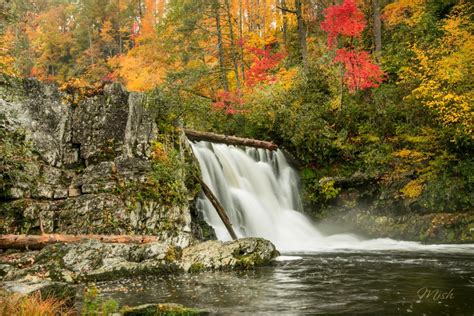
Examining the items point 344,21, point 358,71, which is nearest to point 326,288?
point 358,71

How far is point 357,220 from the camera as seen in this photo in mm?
17484

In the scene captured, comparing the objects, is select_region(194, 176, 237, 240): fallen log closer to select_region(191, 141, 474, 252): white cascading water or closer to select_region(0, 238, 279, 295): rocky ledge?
select_region(191, 141, 474, 252): white cascading water

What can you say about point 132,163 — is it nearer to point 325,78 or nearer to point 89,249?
point 89,249

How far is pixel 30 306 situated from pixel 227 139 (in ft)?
45.8

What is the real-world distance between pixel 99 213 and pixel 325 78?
1353 centimetres

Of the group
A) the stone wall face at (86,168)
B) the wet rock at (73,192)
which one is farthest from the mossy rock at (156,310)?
the wet rock at (73,192)

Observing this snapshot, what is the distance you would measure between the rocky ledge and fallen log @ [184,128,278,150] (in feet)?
21.2

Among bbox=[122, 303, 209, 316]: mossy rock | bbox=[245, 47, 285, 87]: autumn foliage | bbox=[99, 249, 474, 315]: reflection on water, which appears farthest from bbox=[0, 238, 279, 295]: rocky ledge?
bbox=[245, 47, 285, 87]: autumn foliage

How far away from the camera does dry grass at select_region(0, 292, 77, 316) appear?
15.1ft

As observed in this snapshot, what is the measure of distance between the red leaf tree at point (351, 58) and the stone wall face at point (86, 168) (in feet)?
33.6

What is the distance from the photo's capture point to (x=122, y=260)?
32.8 ft

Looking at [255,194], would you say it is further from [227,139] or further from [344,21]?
[344,21]

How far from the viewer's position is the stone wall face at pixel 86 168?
1133 cm

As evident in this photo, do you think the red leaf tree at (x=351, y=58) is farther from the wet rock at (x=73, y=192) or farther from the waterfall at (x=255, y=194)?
the wet rock at (x=73, y=192)
